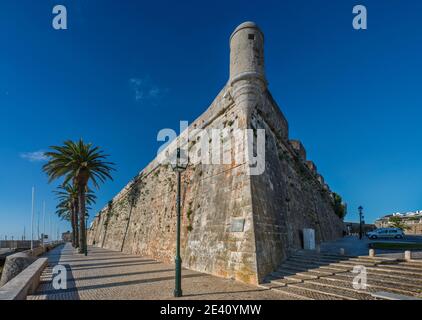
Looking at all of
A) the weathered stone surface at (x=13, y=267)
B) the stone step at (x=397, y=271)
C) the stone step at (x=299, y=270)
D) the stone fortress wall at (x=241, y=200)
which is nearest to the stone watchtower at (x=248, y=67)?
the stone fortress wall at (x=241, y=200)

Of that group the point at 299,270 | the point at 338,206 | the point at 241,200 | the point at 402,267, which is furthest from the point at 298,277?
the point at 338,206

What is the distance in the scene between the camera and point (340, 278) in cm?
754

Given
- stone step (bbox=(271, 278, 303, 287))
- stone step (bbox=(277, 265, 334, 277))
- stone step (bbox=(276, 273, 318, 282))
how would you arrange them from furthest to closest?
stone step (bbox=(277, 265, 334, 277))
stone step (bbox=(276, 273, 318, 282))
stone step (bbox=(271, 278, 303, 287))

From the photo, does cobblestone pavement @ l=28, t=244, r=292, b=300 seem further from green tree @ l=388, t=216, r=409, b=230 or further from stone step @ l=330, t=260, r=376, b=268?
green tree @ l=388, t=216, r=409, b=230

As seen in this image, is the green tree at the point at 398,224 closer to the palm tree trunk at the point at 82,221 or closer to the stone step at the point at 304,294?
the stone step at the point at 304,294

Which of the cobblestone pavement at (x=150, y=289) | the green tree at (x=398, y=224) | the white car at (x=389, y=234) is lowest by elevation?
the green tree at (x=398, y=224)

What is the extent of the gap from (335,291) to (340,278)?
947 millimetres

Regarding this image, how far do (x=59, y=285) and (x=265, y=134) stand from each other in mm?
10263

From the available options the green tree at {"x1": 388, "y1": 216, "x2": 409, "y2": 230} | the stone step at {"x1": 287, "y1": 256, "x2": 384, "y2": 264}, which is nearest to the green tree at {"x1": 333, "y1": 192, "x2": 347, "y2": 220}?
the green tree at {"x1": 388, "y1": 216, "x2": 409, "y2": 230}

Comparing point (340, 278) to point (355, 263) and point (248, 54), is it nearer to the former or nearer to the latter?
point (355, 263)

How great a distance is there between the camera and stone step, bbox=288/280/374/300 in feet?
20.2

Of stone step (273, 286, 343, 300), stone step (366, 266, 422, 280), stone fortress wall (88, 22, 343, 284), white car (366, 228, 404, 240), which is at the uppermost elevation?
stone fortress wall (88, 22, 343, 284)

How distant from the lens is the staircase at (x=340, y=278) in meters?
6.37
